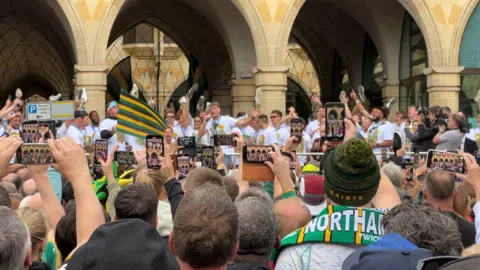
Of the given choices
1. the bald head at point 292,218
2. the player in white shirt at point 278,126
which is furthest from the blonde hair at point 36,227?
the player in white shirt at point 278,126

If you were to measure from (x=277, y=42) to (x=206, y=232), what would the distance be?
15531mm

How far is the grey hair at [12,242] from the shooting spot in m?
2.55

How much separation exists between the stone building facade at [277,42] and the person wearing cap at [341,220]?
1392 cm

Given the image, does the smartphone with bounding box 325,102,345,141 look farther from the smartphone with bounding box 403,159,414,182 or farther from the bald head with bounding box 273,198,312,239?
the bald head with bounding box 273,198,312,239

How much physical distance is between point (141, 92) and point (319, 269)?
3491 centimetres

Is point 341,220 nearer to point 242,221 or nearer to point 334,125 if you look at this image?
point 242,221

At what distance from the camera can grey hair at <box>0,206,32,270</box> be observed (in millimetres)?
2549

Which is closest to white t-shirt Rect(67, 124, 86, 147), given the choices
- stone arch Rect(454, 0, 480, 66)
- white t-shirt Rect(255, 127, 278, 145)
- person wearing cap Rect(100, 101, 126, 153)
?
person wearing cap Rect(100, 101, 126, 153)

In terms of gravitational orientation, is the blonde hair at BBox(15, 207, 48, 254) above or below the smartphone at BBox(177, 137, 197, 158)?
below

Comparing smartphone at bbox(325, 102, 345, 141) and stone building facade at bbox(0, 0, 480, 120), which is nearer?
smartphone at bbox(325, 102, 345, 141)

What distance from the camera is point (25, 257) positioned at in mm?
2676

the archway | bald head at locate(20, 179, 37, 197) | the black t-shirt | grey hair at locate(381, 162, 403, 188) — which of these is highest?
the archway

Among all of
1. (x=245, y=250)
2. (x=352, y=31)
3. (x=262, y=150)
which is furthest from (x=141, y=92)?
(x=245, y=250)

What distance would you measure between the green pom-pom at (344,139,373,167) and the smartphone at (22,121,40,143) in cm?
368
